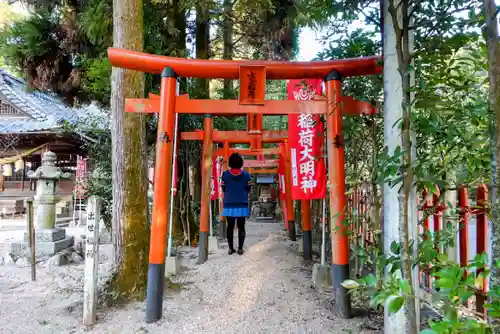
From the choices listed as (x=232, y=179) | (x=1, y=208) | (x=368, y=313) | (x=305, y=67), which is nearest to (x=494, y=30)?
(x=305, y=67)

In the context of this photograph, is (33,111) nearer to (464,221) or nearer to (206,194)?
(206,194)

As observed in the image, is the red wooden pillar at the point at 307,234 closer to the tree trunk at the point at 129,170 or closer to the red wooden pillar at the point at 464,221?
the tree trunk at the point at 129,170

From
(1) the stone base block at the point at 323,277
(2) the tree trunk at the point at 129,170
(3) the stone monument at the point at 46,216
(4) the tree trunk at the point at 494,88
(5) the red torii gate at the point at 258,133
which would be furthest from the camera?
(3) the stone monument at the point at 46,216

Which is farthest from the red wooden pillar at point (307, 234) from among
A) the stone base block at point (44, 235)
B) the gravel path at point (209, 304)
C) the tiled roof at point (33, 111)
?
the tiled roof at point (33, 111)

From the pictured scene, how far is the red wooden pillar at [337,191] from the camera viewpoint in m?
3.62

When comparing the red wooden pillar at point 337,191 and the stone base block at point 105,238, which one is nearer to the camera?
the red wooden pillar at point 337,191

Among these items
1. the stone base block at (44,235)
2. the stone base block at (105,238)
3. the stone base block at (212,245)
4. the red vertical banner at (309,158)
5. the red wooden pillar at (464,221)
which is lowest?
the stone base block at (105,238)

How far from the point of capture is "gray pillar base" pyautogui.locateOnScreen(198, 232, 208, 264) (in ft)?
20.5

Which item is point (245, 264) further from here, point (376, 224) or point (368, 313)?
point (376, 224)

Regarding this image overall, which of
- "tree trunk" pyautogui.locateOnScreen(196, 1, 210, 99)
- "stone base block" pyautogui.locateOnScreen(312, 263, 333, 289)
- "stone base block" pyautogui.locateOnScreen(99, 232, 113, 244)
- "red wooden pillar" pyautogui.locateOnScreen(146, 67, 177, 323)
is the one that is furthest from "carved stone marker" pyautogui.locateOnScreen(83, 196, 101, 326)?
"stone base block" pyautogui.locateOnScreen(99, 232, 113, 244)

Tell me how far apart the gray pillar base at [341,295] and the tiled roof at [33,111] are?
10.5m

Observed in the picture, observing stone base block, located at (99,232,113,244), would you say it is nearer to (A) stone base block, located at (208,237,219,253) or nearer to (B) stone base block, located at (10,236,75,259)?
(B) stone base block, located at (10,236,75,259)

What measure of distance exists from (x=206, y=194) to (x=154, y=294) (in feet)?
10.7

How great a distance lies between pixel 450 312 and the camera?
1033 millimetres
